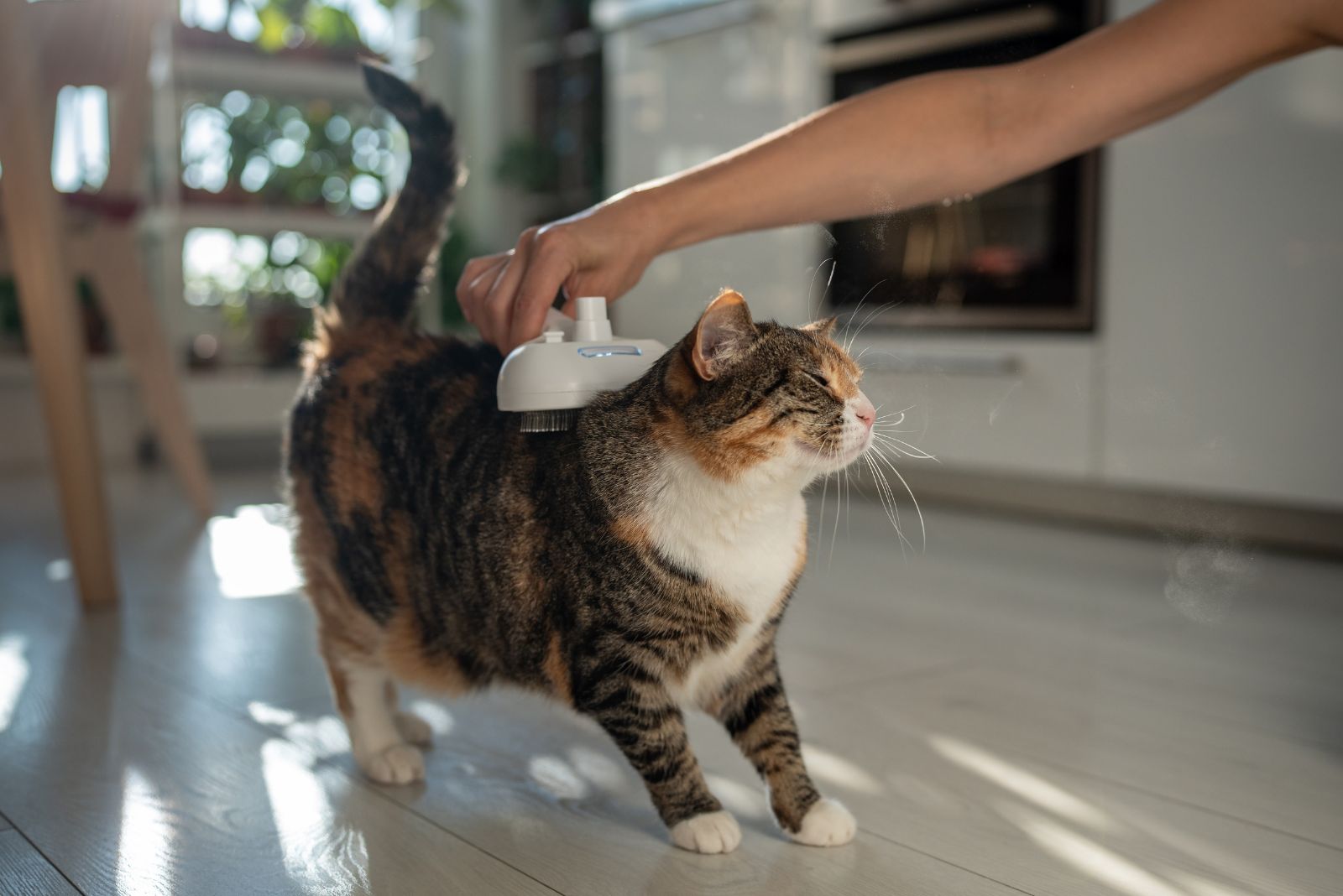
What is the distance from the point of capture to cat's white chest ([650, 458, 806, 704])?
888mm

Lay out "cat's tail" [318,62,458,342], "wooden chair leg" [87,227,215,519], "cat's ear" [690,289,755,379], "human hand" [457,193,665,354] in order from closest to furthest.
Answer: "cat's ear" [690,289,755,379] < "human hand" [457,193,665,354] < "cat's tail" [318,62,458,342] < "wooden chair leg" [87,227,215,519]

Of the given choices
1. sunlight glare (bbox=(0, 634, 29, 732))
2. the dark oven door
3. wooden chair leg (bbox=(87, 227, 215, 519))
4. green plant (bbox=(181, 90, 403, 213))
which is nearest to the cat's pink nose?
sunlight glare (bbox=(0, 634, 29, 732))

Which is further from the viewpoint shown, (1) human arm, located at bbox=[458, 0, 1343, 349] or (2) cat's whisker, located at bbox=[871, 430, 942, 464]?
(1) human arm, located at bbox=[458, 0, 1343, 349]

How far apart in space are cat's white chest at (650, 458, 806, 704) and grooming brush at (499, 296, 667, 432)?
0.36 feet

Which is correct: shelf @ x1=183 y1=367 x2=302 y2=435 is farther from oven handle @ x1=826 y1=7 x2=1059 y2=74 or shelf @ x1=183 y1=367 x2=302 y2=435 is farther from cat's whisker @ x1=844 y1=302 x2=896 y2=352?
cat's whisker @ x1=844 y1=302 x2=896 y2=352

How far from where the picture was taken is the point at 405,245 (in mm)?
1191

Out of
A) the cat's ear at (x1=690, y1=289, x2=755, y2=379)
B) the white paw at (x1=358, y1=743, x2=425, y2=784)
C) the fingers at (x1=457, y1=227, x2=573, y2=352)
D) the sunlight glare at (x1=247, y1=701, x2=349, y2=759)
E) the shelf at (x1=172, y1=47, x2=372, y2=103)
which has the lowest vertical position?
the sunlight glare at (x1=247, y1=701, x2=349, y2=759)

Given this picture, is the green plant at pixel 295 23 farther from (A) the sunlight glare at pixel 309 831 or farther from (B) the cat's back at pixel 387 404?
(A) the sunlight glare at pixel 309 831

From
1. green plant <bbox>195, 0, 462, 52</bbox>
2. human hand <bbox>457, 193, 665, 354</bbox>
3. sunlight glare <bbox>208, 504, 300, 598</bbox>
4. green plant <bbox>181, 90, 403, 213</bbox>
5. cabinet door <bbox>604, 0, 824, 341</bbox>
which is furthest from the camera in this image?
green plant <bbox>181, 90, 403, 213</bbox>

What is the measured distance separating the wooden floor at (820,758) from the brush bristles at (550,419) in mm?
256

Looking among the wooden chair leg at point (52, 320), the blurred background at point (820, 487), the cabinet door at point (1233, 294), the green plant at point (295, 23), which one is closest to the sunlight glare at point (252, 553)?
the blurred background at point (820, 487)

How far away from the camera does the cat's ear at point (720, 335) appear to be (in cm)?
85

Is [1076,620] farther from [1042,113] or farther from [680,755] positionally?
[680,755]

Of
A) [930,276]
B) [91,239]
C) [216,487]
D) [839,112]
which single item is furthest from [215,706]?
[216,487]
